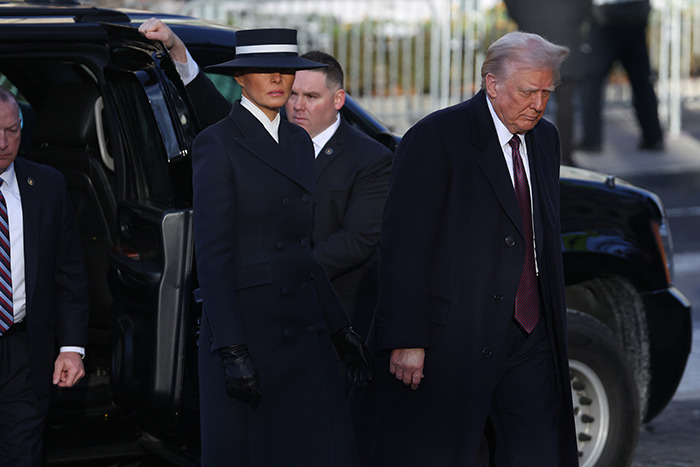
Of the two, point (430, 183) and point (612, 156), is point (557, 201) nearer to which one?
point (430, 183)

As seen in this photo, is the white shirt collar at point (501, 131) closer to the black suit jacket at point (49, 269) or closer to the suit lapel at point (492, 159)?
the suit lapel at point (492, 159)

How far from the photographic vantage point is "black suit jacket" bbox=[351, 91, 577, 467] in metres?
3.92

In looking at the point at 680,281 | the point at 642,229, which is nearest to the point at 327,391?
the point at 642,229

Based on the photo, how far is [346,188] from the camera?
4.86 m

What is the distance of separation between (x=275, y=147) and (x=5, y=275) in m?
1.01

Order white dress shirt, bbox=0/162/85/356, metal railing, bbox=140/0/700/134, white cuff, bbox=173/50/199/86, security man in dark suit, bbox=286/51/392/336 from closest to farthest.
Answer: white dress shirt, bbox=0/162/85/356
white cuff, bbox=173/50/199/86
security man in dark suit, bbox=286/51/392/336
metal railing, bbox=140/0/700/134

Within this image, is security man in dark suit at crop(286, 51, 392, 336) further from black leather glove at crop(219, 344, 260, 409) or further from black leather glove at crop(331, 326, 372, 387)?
black leather glove at crop(219, 344, 260, 409)

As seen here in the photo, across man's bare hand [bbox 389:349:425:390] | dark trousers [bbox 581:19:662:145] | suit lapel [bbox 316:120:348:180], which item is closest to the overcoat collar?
man's bare hand [bbox 389:349:425:390]

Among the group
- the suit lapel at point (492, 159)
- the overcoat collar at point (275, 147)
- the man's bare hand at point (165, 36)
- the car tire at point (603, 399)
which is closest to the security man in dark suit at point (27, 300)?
the man's bare hand at point (165, 36)

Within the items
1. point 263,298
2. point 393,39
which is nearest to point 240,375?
point 263,298

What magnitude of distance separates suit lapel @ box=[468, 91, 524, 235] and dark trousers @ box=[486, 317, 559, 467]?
1.29ft

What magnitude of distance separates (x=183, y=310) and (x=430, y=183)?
90 centimetres

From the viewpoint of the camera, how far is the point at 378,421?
4145 mm

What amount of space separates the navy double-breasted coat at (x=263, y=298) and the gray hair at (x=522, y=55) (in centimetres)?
72
